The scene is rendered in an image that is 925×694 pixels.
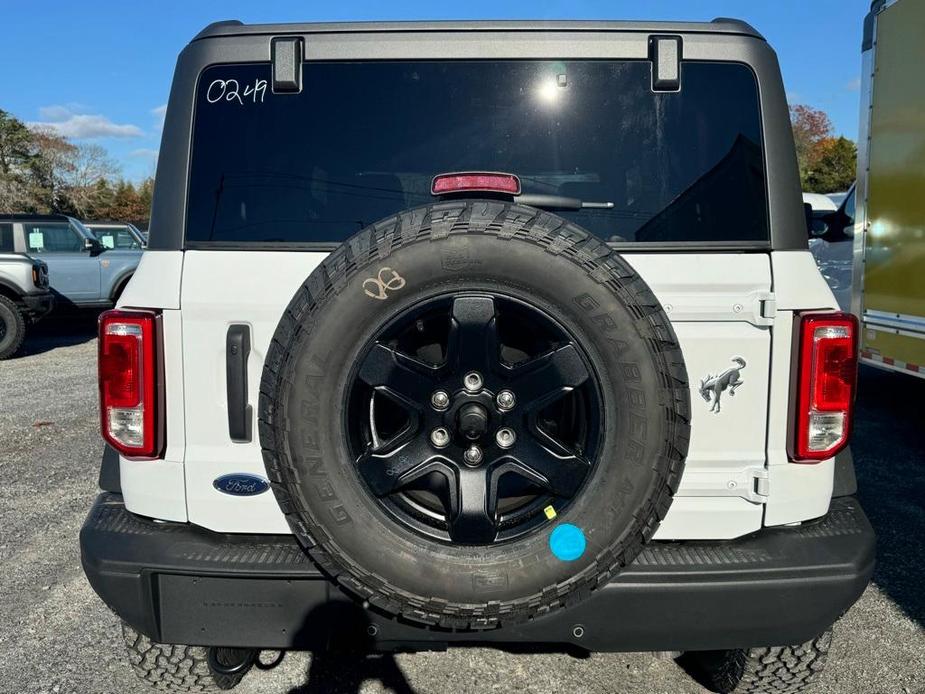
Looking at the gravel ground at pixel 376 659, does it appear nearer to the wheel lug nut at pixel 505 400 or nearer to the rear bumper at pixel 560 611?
the rear bumper at pixel 560 611

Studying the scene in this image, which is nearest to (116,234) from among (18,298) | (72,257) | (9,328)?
(72,257)

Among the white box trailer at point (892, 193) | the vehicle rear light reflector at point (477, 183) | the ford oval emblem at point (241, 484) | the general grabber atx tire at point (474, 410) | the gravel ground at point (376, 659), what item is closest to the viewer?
the general grabber atx tire at point (474, 410)

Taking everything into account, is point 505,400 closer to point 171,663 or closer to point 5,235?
point 171,663

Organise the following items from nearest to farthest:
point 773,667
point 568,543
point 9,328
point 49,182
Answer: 1. point 568,543
2. point 773,667
3. point 9,328
4. point 49,182

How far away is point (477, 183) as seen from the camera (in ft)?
6.19

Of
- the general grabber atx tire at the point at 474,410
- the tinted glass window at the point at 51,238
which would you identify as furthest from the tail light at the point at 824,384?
the tinted glass window at the point at 51,238

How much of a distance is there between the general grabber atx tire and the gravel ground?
1041mm

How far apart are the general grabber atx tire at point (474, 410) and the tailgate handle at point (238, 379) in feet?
0.62

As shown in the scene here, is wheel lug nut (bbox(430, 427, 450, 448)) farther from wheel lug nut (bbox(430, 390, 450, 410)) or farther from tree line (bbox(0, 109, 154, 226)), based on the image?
tree line (bbox(0, 109, 154, 226))

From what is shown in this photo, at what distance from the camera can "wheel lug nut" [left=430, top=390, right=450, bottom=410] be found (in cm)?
179

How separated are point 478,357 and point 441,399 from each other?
137mm

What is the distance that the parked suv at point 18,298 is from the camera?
9930mm

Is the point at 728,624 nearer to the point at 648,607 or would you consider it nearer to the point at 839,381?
the point at 648,607

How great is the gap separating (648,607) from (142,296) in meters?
1.58
